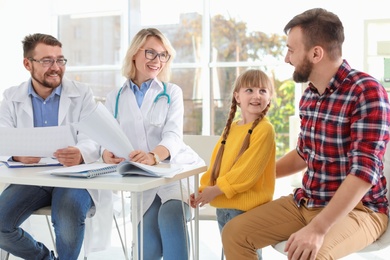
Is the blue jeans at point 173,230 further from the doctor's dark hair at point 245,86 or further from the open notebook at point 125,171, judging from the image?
the open notebook at point 125,171

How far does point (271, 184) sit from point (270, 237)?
28 cm

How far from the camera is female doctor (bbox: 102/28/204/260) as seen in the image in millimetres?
2090

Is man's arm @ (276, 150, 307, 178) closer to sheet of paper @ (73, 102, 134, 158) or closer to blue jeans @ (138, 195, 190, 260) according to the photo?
blue jeans @ (138, 195, 190, 260)

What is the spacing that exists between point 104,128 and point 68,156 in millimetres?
336

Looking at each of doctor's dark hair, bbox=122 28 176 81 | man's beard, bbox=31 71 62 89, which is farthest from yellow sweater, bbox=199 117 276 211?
man's beard, bbox=31 71 62 89

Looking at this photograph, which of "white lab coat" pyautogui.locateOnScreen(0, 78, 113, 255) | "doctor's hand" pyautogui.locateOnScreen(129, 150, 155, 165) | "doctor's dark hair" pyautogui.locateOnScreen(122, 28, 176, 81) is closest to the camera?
"doctor's hand" pyautogui.locateOnScreen(129, 150, 155, 165)

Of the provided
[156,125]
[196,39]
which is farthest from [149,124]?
[196,39]

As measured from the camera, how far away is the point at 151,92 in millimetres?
2357

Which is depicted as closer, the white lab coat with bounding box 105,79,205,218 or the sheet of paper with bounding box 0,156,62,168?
the sheet of paper with bounding box 0,156,62,168

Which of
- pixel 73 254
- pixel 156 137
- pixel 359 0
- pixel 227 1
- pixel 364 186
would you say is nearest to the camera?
pixel 364 186

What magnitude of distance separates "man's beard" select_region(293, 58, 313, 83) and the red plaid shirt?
0.08 meters

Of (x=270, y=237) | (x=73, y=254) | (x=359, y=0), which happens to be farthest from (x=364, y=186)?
(x=359, y=0)

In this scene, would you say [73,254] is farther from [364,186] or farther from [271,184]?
[364,186]

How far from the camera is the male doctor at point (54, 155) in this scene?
213 centimetres
